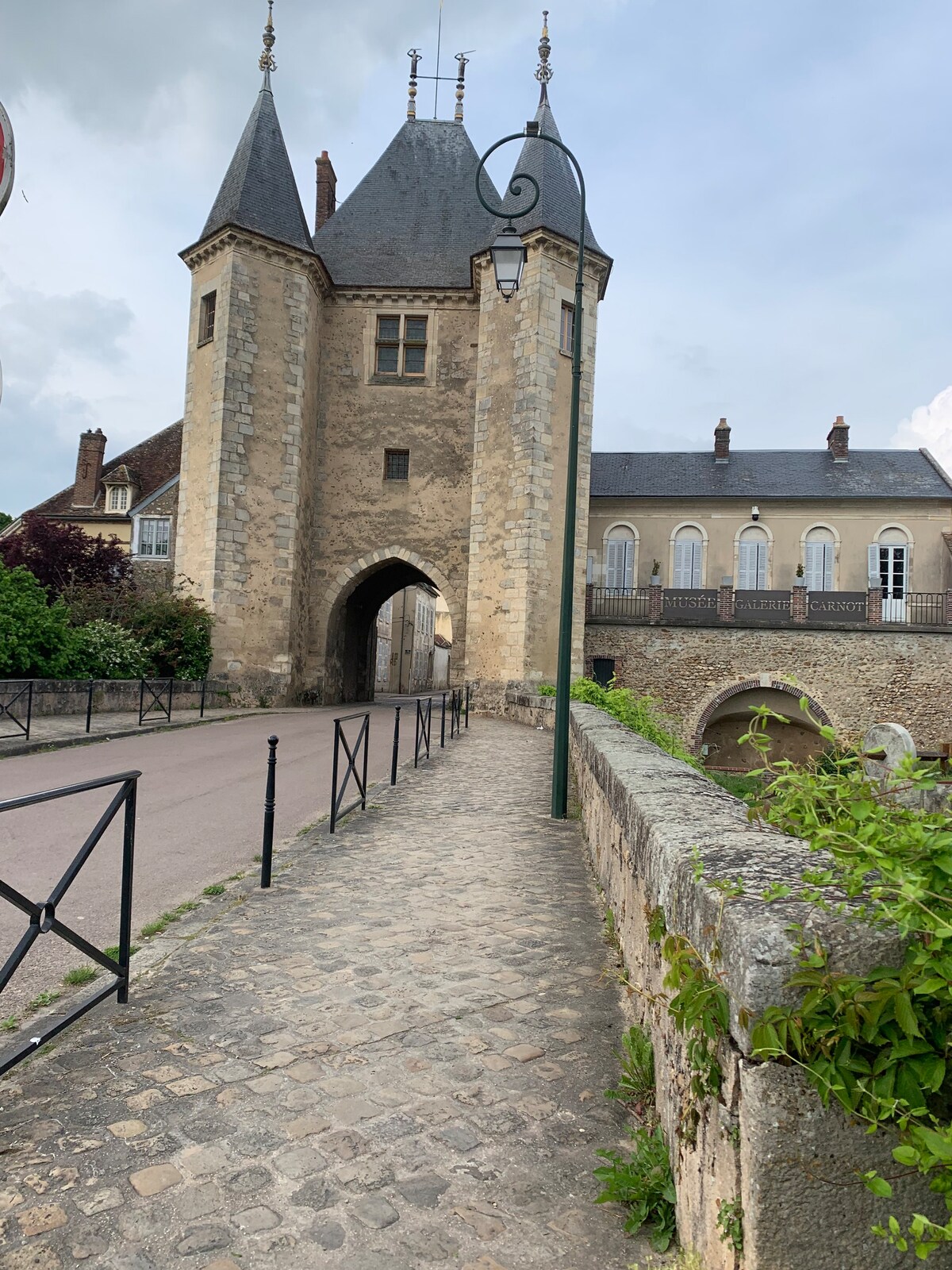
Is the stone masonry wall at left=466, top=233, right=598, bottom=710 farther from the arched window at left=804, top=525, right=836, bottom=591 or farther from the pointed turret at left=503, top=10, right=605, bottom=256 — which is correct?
the arched window at left=804, top=525, right=836, bottom=591

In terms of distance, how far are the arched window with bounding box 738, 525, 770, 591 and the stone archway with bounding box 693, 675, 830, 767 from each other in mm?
4540

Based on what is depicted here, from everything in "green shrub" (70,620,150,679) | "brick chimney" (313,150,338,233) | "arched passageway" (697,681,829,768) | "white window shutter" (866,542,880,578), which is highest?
"brick chimney" (313,150,338,233)

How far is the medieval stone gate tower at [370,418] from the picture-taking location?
1980 cm

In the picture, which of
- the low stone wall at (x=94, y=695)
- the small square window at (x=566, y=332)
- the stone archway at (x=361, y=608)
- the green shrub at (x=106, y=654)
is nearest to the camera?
the low stone wall at (x=94, y=695)

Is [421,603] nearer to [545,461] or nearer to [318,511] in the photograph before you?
[318,511]

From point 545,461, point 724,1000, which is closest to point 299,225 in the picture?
point 545,461

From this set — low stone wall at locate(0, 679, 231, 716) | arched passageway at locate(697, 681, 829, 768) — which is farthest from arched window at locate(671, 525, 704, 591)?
low stone wall at locate(0, 679, 231, 716)

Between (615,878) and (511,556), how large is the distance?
646 inches

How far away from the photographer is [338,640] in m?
23.3

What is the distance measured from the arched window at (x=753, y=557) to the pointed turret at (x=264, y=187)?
1636cm

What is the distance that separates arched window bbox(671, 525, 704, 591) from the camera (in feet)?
95.0

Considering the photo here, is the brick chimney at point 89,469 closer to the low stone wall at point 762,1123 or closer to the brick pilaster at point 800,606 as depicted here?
the brick pilaster at point 800,606

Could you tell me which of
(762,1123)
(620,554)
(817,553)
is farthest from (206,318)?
(762,1123)

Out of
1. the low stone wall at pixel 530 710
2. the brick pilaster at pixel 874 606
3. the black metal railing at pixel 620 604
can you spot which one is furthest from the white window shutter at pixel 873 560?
the low stone wall at pixel 530 710
